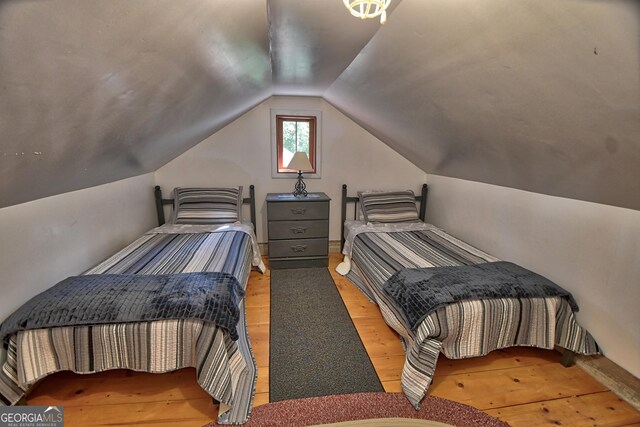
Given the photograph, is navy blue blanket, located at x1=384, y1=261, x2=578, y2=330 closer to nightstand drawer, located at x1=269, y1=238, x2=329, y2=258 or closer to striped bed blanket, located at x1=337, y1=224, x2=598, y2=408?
striped bed blanket, located at x1=337, y1=224, x2=598, y2=408

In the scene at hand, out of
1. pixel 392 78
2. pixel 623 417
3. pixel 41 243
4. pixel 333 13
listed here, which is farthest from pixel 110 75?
pixel 623 417

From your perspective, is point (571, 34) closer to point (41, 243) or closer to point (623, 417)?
point (623, 417)

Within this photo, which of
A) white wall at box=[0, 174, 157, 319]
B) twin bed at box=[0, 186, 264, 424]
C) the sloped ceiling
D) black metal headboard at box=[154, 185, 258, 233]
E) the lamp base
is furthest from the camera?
the lamp base

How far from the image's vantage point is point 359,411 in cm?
142

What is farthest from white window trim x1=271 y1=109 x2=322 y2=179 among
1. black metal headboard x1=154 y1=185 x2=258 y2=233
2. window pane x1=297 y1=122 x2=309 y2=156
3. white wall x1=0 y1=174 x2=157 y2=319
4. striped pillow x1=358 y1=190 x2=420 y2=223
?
white wall x1=0 y1=174 x2=157 y2=319

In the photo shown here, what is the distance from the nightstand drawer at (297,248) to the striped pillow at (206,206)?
48 centimetres

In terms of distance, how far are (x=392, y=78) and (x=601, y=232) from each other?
4.73ft

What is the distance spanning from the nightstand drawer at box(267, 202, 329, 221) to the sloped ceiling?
1083 mm

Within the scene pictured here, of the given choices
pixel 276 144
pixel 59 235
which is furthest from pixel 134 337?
pixel 276 144

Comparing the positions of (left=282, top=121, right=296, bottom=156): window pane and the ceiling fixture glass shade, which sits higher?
the ceiling fixture glass shade

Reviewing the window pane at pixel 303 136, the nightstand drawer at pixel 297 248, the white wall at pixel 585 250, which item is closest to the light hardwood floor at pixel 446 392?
the white wall at pixel 585 250

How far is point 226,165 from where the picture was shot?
322cm

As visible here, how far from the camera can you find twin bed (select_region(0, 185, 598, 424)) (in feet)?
4.39

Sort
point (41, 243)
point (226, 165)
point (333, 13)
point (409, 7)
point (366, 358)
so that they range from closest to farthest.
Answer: point (409, 7)
point (333, 13)
point (41, 243)
point (366, 358)
point (226, 165)
